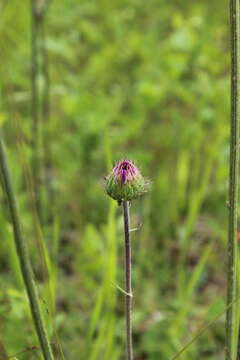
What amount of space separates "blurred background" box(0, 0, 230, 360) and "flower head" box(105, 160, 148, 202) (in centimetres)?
58

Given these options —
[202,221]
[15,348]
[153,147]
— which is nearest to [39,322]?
[15,348]

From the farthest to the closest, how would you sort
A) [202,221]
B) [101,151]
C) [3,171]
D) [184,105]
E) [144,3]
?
[144,3], [184,105], [202,221], [101,151], [3,171]

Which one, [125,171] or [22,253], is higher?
[125,171]

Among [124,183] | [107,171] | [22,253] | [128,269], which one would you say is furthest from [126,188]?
[107,171]

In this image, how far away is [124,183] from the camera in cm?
117

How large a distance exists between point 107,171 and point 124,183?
4.30 feet

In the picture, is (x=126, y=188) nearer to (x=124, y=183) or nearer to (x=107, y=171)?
(x=124, y=183)

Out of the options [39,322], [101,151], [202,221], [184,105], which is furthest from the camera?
[184,105]

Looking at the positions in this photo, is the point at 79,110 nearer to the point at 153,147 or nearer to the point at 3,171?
the point at 153,147

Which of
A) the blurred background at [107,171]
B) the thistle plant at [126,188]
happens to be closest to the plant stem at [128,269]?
the thistle plant at [126,188]

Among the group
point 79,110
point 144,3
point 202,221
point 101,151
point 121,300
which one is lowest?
point 121,300

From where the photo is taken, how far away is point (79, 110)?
8.99 feet

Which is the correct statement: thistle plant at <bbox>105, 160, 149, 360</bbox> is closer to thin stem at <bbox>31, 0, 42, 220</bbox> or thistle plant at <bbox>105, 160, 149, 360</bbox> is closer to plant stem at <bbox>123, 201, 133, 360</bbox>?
plant stem at <bbox>123, 201, 133, 360</bbox>

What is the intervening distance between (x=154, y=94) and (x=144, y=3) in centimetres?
170
